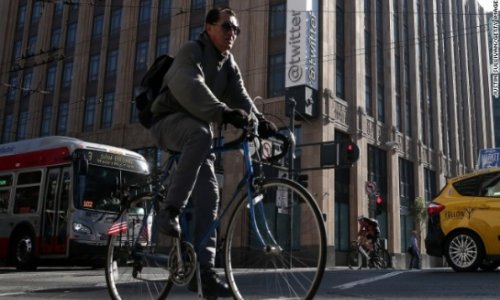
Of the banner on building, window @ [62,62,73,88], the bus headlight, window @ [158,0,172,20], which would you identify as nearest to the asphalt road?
the bus headlight

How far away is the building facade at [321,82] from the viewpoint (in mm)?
28656

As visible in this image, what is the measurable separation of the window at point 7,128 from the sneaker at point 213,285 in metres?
40.6

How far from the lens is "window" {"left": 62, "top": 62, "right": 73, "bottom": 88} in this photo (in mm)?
38125

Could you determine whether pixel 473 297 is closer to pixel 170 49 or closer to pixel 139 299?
pixel 139 299

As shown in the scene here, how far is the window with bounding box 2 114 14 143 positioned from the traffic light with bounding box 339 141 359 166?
2993cm

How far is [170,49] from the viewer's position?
33.4m

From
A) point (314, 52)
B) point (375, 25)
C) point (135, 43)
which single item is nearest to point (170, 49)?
point (135, 43)

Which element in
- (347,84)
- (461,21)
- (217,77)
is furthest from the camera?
(461,21)

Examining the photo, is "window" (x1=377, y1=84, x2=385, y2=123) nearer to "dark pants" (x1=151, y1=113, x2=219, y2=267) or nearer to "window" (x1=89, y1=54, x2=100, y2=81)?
"window" (x1=89, y1=54, x2=100, y2=81)

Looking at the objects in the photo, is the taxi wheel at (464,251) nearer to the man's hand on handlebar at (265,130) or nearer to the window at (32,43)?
the man's hand on handlebar at (265,130)

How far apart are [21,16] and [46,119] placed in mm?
10024

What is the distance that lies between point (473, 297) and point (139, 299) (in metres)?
3.12

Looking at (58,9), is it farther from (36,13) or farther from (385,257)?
(385,257)

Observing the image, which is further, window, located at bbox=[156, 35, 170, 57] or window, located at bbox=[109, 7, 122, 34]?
window, located at bbox=[109, 7, 122, 34]
